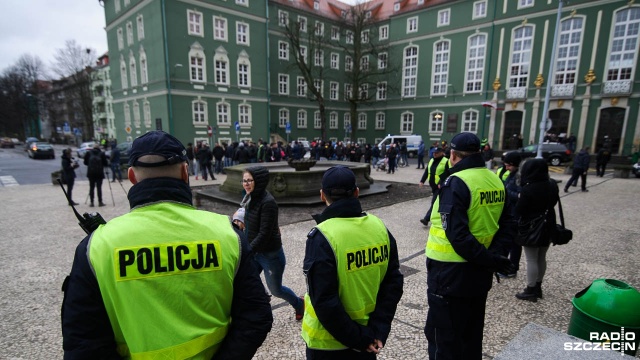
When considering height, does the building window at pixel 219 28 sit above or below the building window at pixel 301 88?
above

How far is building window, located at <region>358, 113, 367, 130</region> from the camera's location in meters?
44.8

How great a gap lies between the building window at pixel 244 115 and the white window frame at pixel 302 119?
Result: 7935 mm

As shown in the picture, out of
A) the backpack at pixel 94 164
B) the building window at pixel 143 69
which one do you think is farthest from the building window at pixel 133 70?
the backpack at pixel 94 164

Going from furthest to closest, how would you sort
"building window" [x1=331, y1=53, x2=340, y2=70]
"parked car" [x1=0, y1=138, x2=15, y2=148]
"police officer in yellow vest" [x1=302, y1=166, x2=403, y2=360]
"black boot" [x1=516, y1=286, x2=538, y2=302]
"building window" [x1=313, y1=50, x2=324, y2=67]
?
"parked car" [x1=0, y1=138, x2=15, y2=148] → "building window" [x1=331, y1=53, x2=340, y2=70] → "building window" [x1=313, y1=50, x2=324, y2=67] → "black boot" [x1=516, y1=286, x2=538, y2=302] → "police officer in yellow vest" [x1=302, y1=166, x2=403, y2=360]

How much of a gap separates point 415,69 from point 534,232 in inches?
1508

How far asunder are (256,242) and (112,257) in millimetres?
2221

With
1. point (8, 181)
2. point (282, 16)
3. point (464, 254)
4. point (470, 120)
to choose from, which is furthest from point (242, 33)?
point (464, 254)

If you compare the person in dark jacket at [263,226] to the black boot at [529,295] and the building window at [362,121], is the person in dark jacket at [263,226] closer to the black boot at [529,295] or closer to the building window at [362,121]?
the black boot at [529,295]

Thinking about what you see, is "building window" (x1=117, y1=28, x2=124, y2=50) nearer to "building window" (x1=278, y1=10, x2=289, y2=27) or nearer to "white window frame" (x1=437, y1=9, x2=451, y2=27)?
"building window" (x1=278, y1=10, x2=289, y2=27)

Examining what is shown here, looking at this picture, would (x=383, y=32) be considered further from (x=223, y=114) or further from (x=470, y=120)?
(x=223, y=114)

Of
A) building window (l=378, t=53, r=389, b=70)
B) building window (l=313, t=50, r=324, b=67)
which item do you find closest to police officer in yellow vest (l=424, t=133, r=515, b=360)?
building window (l=378, t=53, r=389, b=70)

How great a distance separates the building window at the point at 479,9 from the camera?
32.8 metres

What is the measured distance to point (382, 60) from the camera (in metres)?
39.9

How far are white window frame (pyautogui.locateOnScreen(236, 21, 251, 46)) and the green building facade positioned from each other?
0.11 metres
